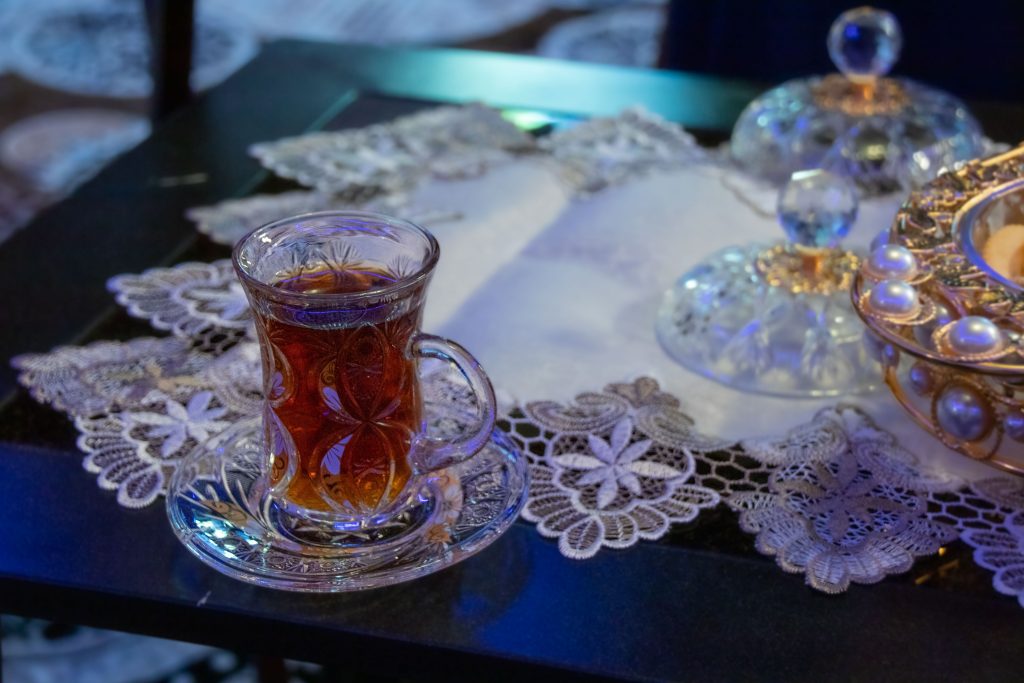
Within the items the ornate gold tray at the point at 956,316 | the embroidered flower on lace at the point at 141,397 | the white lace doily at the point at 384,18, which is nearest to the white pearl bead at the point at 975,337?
the ornate gold tray at the point at 956,316

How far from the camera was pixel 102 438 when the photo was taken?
65 cm

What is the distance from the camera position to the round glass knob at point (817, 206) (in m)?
0.70

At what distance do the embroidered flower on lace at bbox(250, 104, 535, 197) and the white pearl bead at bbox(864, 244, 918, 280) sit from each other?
1.41ft

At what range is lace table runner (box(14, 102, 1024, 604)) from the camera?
599 millimetres

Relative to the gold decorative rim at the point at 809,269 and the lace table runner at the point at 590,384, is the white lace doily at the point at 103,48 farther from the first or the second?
the gold decorative rim at the point at 809,269

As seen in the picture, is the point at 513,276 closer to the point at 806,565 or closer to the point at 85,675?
the point at 806,565

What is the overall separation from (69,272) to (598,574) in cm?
45

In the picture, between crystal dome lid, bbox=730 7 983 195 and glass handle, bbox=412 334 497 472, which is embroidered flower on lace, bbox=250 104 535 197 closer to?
crystal dome lid, bbox=730 7 983 195

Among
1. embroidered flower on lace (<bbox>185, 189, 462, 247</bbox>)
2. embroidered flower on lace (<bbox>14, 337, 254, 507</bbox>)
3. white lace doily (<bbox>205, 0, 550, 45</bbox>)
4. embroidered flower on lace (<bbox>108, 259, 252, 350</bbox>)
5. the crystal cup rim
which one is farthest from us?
white lace doily (<bbox>205, 0, 550, 45</bbox>)

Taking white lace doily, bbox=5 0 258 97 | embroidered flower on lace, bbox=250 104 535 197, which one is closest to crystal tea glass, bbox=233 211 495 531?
embroidered flower on lace, bbox=250 104 535 197

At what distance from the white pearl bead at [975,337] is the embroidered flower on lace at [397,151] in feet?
1.63

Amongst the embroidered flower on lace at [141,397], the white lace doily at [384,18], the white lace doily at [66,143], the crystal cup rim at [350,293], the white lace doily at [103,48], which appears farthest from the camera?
the white lace doily at [384,18]

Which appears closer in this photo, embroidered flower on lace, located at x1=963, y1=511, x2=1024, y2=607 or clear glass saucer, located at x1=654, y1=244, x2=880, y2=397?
embroidered flower on lace, located at x1=963, y1=511, x2=1024, y2=607

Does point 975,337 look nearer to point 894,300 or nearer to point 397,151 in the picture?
point 894,300
